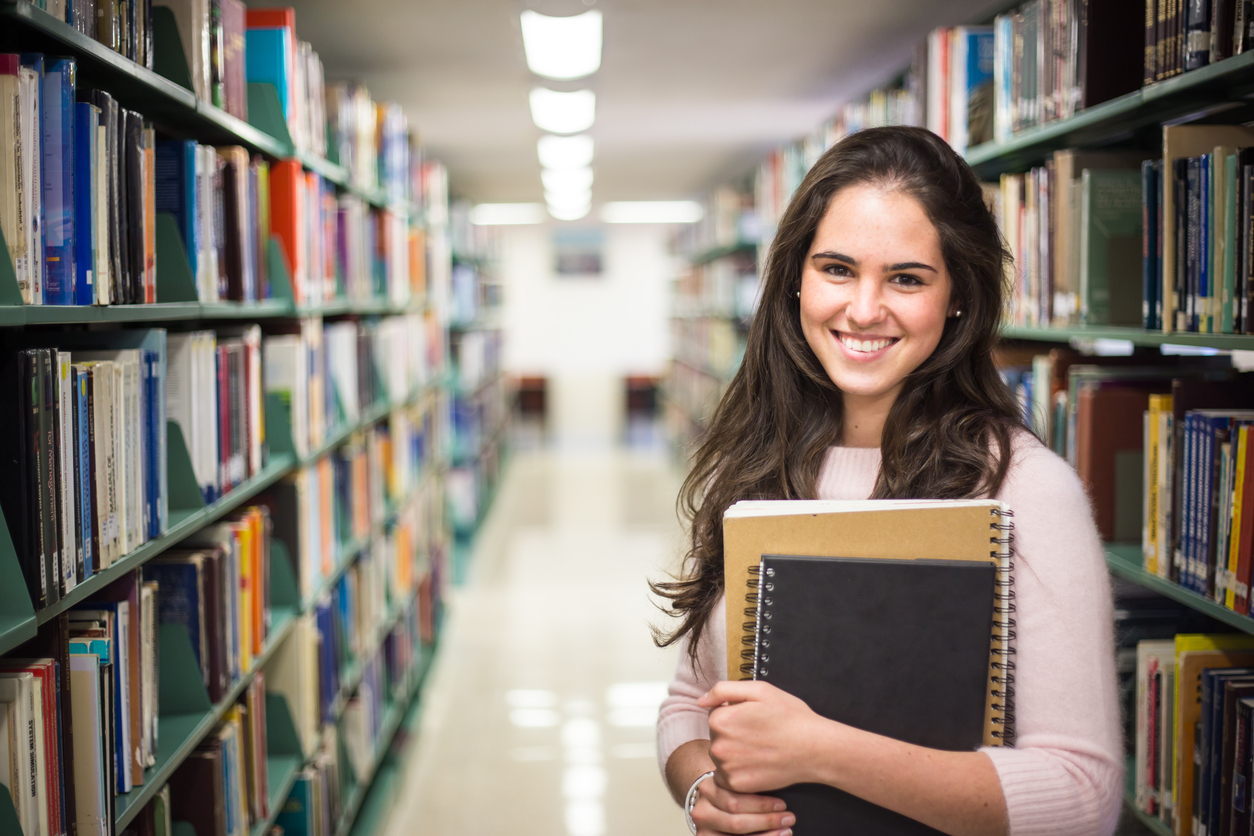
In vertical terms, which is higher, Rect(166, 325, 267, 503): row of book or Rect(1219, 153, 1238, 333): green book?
Rect(1219, 153, 1238, 333): green book

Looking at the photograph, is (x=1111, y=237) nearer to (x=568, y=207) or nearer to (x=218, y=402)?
(x=218, y=402)

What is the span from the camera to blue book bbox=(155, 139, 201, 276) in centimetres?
162

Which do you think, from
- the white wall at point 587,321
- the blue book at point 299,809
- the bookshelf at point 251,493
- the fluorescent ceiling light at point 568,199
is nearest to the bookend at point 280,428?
the bookshelf at point 251,493

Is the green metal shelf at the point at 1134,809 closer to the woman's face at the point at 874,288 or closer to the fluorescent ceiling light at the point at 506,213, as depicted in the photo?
the woman's face at the point at 874,288

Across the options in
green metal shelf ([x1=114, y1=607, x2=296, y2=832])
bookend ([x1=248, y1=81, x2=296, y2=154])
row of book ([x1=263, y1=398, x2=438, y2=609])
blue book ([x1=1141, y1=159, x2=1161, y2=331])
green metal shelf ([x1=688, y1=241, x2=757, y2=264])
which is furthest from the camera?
green metal shelf ([x1=688, y1=241, x2=757, y2=264])

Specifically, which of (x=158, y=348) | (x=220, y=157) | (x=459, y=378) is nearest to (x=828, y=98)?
(x=459, y=378)

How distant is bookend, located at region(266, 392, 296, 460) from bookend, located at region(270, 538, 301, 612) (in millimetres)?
210

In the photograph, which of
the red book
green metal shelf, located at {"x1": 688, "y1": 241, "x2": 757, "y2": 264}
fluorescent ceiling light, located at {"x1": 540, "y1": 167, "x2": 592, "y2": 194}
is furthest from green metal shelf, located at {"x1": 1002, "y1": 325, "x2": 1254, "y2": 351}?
fluorescent ceiling light, located at {"x1": 540, "y1": 167, "x2": 592, "y2": 194}

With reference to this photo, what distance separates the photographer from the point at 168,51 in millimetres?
1630

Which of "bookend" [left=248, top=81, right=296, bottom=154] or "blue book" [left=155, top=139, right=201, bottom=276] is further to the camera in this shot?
"bookend" [left=248, top=81, right=296, bottom=154]

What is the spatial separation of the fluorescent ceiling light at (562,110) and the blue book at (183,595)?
274 cm

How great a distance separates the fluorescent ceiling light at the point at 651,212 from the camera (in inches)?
382

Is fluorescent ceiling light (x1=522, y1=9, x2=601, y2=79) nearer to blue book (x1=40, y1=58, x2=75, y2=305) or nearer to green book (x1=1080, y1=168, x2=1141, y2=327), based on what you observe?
green book (x1=1080, y1=168, x2=1141, y2=327)

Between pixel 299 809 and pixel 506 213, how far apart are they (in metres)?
8.49
